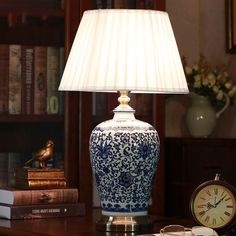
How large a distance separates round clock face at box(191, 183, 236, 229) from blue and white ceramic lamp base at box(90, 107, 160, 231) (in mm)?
147

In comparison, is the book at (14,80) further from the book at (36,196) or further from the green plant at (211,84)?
the green plant at (211,84)

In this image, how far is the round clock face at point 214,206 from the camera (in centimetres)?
214

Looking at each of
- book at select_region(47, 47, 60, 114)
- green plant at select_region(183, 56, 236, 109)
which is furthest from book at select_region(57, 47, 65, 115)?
green plant at select_region(183, 56, 236, 109)

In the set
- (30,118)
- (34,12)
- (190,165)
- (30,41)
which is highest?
(34,12)

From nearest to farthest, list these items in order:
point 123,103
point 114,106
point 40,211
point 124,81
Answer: point 124,81 < point 123,103 < point 40,211 < point 114,106

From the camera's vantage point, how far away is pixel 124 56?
2.15 metres

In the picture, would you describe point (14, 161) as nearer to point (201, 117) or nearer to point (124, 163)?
point (201, 117)

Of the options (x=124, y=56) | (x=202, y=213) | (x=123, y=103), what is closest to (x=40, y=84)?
(x=123, y=103)

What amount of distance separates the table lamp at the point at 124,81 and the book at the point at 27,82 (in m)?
0.99

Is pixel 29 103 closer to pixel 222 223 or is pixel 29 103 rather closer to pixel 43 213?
pixel 43 213

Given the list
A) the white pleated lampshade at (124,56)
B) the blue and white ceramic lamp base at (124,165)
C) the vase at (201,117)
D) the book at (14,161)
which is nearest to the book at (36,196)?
the blue and white ceramic lamp base at (124,165)

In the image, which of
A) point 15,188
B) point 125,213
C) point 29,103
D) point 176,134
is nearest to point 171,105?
point 176,134

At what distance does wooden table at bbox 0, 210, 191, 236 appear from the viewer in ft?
7.11

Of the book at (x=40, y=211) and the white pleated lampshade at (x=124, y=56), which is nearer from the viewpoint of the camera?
the white pleated lampshade at (x=124, y=56)
